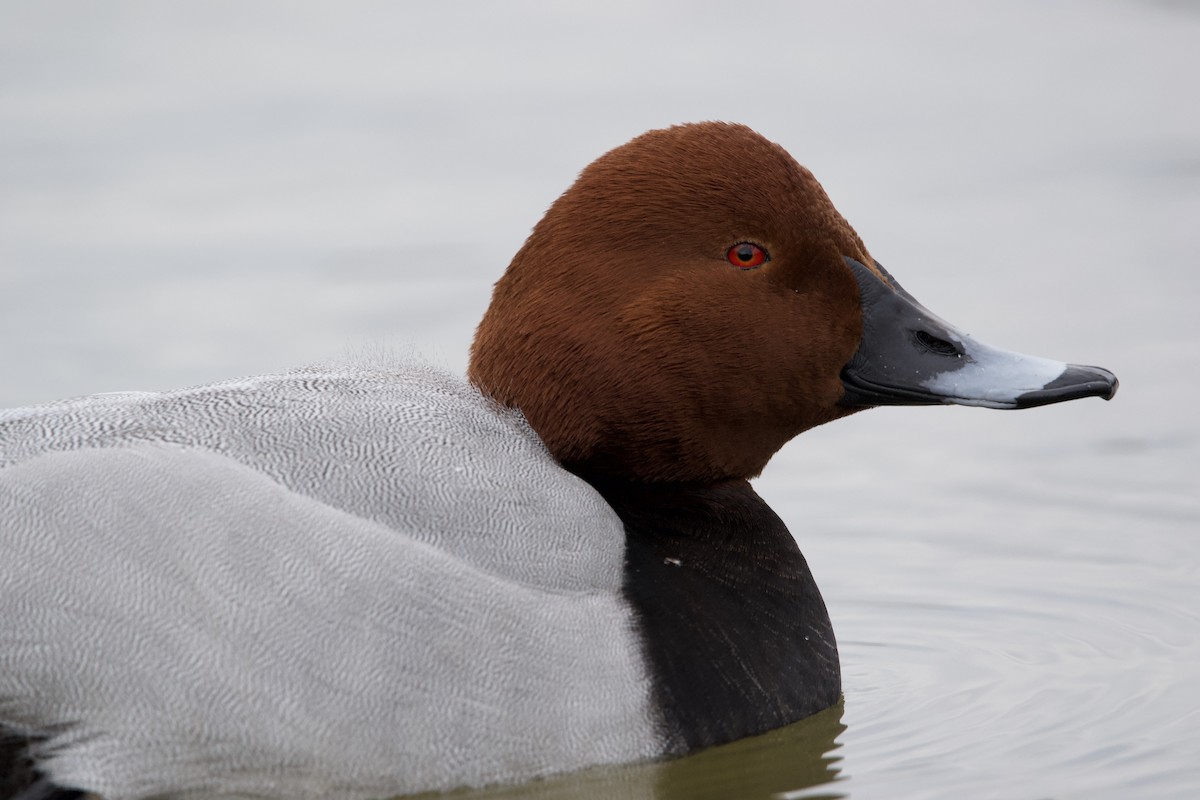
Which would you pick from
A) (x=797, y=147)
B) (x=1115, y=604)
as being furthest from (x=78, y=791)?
(x=797, y=147)

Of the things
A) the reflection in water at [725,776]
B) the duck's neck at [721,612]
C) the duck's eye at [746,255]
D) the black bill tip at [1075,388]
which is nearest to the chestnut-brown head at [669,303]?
the duck's eye at [746,255]

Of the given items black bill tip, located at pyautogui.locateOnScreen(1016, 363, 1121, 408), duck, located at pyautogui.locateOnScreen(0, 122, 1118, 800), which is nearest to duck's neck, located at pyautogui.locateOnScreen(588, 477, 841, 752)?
duck, located at pyautogui.locateOnScreen(0, 122, 1118, 800)

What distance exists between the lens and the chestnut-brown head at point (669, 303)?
5.13 meters

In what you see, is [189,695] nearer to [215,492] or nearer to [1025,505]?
[215,492]

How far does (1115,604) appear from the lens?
6262 millimetres

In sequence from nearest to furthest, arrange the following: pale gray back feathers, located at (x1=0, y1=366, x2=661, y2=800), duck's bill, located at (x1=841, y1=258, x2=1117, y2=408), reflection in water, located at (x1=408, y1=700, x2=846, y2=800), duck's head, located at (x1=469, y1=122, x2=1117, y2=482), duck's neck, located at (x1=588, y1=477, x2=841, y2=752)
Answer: pale gray back feathers, located at (x1=0, y1=366, x2=661, y2=800), reflection in water, located at (x1=408, y1=700, x2=846, y2=800), duck's neck, located at (x1=588, y1=477, x2=841, y2=752), duck's head, located at (x1=469, y1=122, x2=1117, y2=482), duck's bill, located at (x1=841, y1=258, x2=1117, y2=408)

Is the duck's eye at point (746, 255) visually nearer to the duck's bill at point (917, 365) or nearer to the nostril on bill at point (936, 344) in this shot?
the duck's bill at point (917, 365)

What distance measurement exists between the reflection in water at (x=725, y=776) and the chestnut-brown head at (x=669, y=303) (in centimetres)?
77

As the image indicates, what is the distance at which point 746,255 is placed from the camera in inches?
205

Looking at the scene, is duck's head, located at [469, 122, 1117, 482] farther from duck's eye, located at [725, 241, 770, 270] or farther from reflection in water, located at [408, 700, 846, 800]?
reflection in water, located at [408, 700, 846, 800]

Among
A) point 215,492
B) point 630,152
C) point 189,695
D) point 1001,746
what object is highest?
point 630,152

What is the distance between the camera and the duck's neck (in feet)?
16.2

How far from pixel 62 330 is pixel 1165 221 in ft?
Result: 15.1

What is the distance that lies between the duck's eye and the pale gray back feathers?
2.61ft
